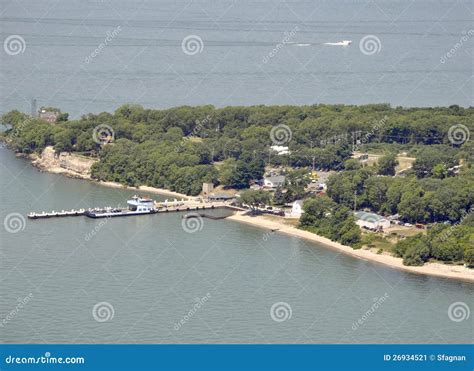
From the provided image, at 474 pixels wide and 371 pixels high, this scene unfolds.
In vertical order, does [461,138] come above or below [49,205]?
above

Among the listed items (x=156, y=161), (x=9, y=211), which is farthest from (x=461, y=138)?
(x=9, y=211)

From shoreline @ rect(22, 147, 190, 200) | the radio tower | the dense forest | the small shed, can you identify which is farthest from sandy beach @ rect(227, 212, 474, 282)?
the radio tower

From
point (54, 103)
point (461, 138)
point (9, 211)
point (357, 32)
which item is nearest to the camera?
point (9, 211)

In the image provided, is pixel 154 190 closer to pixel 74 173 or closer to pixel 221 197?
pixel 221 197

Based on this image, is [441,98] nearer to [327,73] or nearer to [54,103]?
[327,73]

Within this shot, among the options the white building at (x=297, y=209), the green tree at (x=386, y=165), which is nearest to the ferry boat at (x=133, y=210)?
the white building at (x=297, y=209)

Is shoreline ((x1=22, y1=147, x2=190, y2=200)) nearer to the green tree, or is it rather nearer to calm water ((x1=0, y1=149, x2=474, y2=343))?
calm water ((x1=0, y1=149, x2=474, y2=343))
